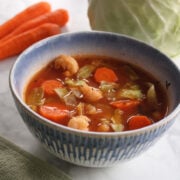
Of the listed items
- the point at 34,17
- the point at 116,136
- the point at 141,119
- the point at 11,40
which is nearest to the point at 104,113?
the point at 141,119

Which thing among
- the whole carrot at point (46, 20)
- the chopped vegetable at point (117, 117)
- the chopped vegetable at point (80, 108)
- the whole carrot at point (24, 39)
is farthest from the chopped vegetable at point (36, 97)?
the whole carrot at point (46, 20)

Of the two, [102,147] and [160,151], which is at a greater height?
[102,147]

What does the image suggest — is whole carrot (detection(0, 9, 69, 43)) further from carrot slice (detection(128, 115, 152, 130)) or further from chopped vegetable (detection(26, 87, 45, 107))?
carrot slice (detection(128, 115, 152, 130))

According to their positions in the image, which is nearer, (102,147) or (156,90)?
(102,147)

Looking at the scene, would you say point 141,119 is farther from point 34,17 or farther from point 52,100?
point 34,17

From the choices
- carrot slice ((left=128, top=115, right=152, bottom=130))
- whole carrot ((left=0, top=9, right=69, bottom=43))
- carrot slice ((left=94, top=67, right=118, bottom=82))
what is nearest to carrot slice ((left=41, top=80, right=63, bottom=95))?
carrot slice ((left=94, top=67, right=118, bottom=82))

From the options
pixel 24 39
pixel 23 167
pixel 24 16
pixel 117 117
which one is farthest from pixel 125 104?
pixel 24 16

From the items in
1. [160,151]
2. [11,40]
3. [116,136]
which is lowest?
[160,151]
